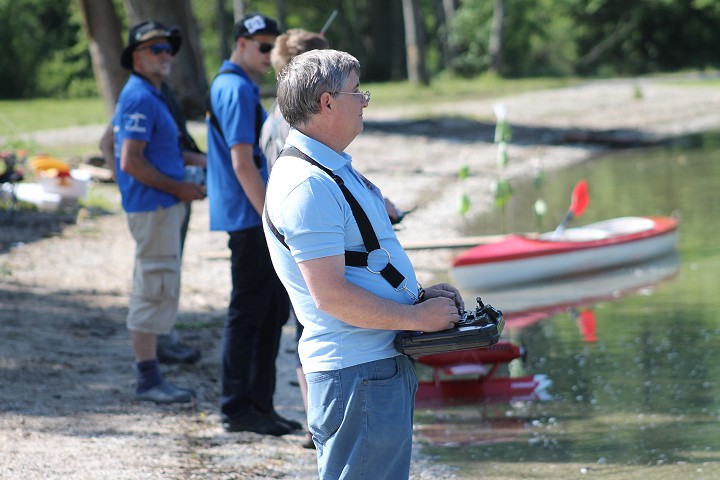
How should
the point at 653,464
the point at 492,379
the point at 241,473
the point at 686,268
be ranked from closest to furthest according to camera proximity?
the point at 241,473 → the point at 653,464 → the point at 492,379 → the point at 686,268

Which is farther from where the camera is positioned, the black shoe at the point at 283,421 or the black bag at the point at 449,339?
the black shoe at the point at 283,421

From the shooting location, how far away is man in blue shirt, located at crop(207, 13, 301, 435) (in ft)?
18.5

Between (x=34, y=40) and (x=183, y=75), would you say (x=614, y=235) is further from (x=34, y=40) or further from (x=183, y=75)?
(x=34, y=40)

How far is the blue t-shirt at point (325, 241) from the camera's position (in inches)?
128

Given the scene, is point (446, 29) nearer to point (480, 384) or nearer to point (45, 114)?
point (45, 114)

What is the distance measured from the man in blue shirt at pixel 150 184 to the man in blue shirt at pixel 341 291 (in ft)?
9.58

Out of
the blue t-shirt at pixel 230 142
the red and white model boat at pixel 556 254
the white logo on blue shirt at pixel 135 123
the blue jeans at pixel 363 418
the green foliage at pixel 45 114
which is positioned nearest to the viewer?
the blue jeans at pixel 363 418

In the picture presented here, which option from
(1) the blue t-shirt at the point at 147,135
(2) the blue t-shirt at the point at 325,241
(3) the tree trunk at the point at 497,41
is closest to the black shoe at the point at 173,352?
(1) the blue t-shirt at the point at 147,135

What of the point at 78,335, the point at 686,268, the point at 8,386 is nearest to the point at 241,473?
the point at 8,386

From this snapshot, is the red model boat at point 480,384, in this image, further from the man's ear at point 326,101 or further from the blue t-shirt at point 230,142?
the man's ear at point 326,101

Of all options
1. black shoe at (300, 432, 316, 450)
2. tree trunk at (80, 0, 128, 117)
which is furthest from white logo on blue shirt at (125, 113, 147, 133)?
tree trunk at (80, 0, 128, 117)

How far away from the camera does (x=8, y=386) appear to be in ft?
22.5

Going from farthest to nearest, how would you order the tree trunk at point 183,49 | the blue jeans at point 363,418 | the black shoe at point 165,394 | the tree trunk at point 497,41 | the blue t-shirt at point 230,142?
the tree trunk at point 497,41 < the tree trunk at point 183,49 < the black shoe at point 165,394 < the blue t-shirt at point 230,142 < the blue jeans at point 363,418

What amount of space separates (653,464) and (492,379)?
1633mm
